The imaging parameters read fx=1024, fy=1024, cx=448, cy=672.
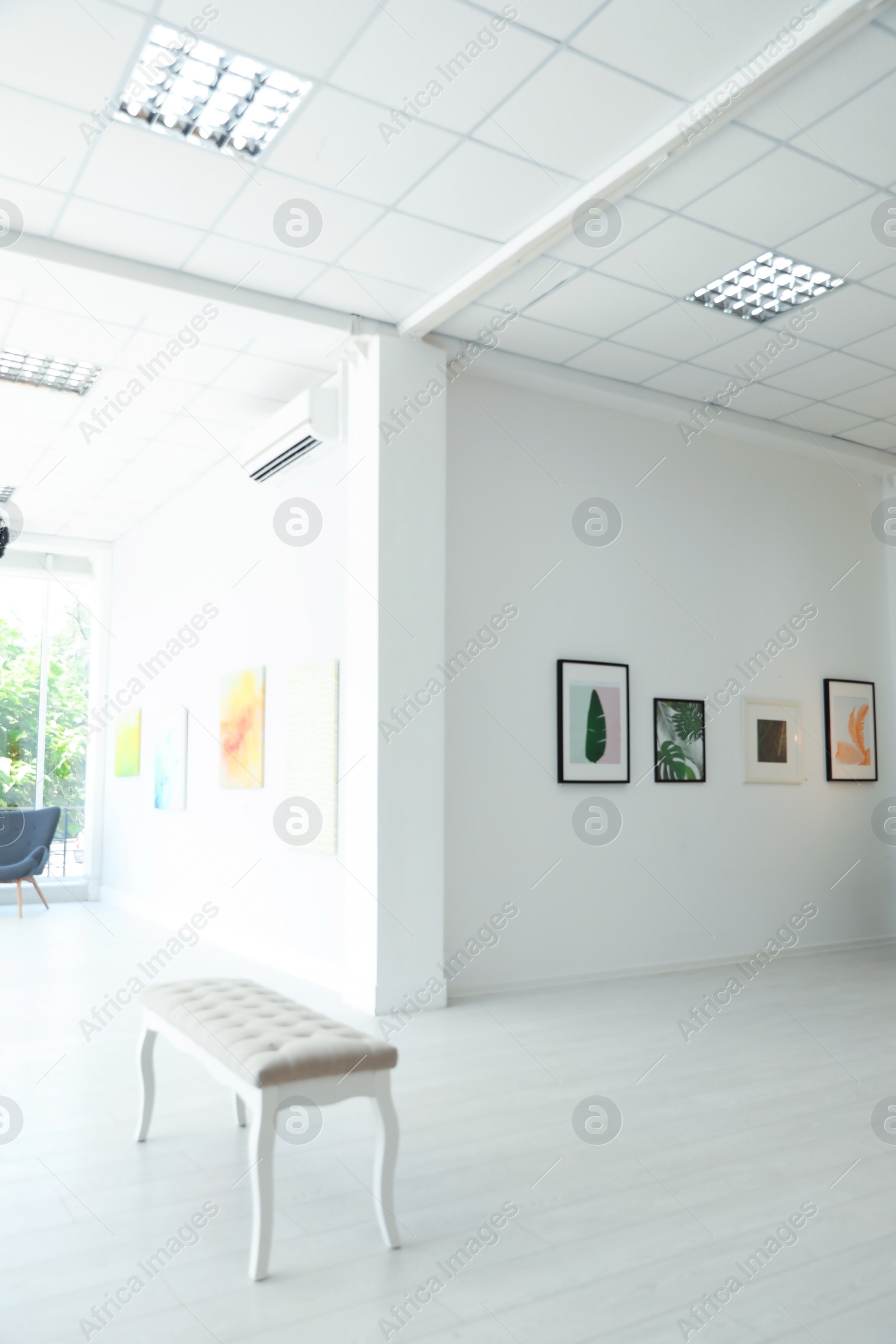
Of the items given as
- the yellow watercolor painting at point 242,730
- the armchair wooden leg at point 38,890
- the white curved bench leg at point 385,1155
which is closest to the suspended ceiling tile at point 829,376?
the yellow watercolor painting at point 242,730

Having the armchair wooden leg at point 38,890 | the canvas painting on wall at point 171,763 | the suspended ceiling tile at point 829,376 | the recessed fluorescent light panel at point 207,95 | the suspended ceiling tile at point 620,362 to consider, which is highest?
the recessed fluorescent light panel at point 207,95

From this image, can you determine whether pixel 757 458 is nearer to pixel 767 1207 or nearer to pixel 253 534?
pixel 253 534

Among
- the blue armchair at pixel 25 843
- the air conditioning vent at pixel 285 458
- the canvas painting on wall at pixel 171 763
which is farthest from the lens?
the blue armchair at pixel 25 843

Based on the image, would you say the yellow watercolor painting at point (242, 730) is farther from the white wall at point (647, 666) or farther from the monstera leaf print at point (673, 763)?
the monstera leaf print at point (673, 763)

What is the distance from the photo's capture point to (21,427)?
24.3 feet

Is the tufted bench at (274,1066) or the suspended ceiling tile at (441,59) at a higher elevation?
the suspended ceiling tile at (441,59)

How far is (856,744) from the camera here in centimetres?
793

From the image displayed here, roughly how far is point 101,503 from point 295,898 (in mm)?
4634

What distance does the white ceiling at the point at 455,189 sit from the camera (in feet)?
11.7

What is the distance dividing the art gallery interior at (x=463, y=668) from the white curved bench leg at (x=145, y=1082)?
18mm

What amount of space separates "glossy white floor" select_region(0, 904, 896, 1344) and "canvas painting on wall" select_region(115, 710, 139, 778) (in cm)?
457

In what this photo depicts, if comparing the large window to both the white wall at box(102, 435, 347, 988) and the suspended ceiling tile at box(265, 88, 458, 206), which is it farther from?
the suspended ceiling tile at box(265, 88, 458, 206)

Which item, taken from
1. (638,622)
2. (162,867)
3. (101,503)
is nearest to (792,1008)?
(638,622)

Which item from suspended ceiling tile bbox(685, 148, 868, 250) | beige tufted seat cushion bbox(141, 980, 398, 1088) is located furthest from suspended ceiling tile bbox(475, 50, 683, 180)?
beige tufted seat cushion bbox(141, 980, 398, 1088)
